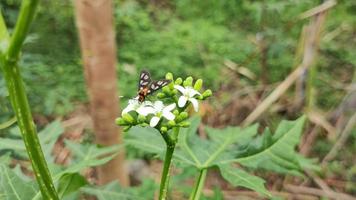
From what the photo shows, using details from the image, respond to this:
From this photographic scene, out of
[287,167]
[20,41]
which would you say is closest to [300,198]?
[287,167]

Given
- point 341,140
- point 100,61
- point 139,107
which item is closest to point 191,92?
point 139,107

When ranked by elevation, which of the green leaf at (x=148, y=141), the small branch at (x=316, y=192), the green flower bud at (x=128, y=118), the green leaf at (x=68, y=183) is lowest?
the small branch at (x=316, y=192)

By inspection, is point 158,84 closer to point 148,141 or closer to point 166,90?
point 166,90

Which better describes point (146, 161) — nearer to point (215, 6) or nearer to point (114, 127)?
point (114, 127)

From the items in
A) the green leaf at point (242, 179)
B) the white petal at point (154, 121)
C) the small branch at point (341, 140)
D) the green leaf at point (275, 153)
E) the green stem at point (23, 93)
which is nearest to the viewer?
the green stem at point (23, 93)

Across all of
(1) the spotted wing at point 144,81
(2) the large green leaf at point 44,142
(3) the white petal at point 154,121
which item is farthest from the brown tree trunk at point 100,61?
(3) the white petal at point 154,121

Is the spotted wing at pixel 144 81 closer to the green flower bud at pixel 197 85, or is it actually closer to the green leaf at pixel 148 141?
the green flower bud at pixel 197 85

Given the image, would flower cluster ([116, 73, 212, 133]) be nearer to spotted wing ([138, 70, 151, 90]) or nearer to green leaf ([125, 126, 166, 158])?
spotted wing ([138, 70, 151, 90])
